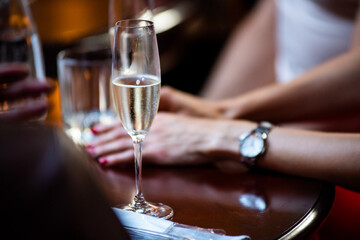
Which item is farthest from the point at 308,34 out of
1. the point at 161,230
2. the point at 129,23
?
the point at 161,230

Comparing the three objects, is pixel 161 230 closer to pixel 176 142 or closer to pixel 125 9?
pixel 176 142

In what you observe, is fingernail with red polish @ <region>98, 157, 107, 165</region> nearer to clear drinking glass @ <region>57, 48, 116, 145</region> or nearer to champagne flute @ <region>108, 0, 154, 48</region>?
clear drinking glass @ <region>57, 48, 116, 145</region>

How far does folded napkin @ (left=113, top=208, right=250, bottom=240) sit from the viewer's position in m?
0.58

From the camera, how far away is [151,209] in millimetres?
703

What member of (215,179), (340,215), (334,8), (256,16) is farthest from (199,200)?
(256,16)

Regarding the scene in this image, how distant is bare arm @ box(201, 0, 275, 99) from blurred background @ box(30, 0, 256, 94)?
0.30m

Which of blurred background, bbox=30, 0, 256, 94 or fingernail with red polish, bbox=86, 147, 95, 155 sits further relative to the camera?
blurred background, bbox=30, 0, 256, 94

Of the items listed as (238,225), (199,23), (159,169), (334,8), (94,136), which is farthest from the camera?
(199,23)

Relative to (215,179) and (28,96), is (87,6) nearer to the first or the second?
(28,96)

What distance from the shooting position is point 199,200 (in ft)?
2.47

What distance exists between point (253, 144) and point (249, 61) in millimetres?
994

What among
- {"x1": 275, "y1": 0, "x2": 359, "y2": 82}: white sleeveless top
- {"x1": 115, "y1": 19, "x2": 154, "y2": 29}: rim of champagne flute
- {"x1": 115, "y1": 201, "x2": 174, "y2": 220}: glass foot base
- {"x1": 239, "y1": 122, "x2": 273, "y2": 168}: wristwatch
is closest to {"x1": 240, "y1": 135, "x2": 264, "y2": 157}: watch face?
{"x1": 239, "y1": 122, "x2": 273, "y2": 168}: wristwatch

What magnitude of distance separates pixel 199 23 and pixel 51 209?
210cm

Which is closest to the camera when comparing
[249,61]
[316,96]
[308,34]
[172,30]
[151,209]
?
[151,209]
